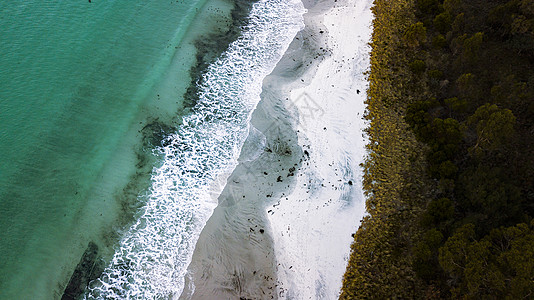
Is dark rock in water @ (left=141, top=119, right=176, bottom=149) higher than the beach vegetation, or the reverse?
the beach vegetation

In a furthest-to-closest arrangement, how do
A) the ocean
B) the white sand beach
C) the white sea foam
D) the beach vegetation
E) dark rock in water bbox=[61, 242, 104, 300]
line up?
the ocean, the white sea foam, the white sand beach, dark rock in water bbox=[61, 242, 104, 300], the beach vegetation

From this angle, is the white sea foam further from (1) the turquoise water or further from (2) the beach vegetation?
(2) the beach vegetation

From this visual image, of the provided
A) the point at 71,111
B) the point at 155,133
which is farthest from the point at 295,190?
the point at 71,111

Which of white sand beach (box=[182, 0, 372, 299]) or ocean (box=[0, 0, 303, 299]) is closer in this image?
white sand beach (box=[182, 0, 372, 299])

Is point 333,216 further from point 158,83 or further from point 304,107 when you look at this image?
point 158,83

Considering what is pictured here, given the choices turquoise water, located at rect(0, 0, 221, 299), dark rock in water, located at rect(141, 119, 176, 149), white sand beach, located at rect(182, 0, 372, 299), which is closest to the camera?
white sand beach, located at rect(182, 0, 372, 299)

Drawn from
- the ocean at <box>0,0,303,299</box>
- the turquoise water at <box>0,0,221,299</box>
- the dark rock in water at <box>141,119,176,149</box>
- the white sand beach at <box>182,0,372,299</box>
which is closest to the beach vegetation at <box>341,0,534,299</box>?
the white sand beach at <box>182,0,372,299</box>

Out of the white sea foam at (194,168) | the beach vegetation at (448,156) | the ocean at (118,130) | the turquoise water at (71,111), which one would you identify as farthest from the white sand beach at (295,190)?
the turquoise water at (71,111)

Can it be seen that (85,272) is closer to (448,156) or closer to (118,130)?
(118,130)
